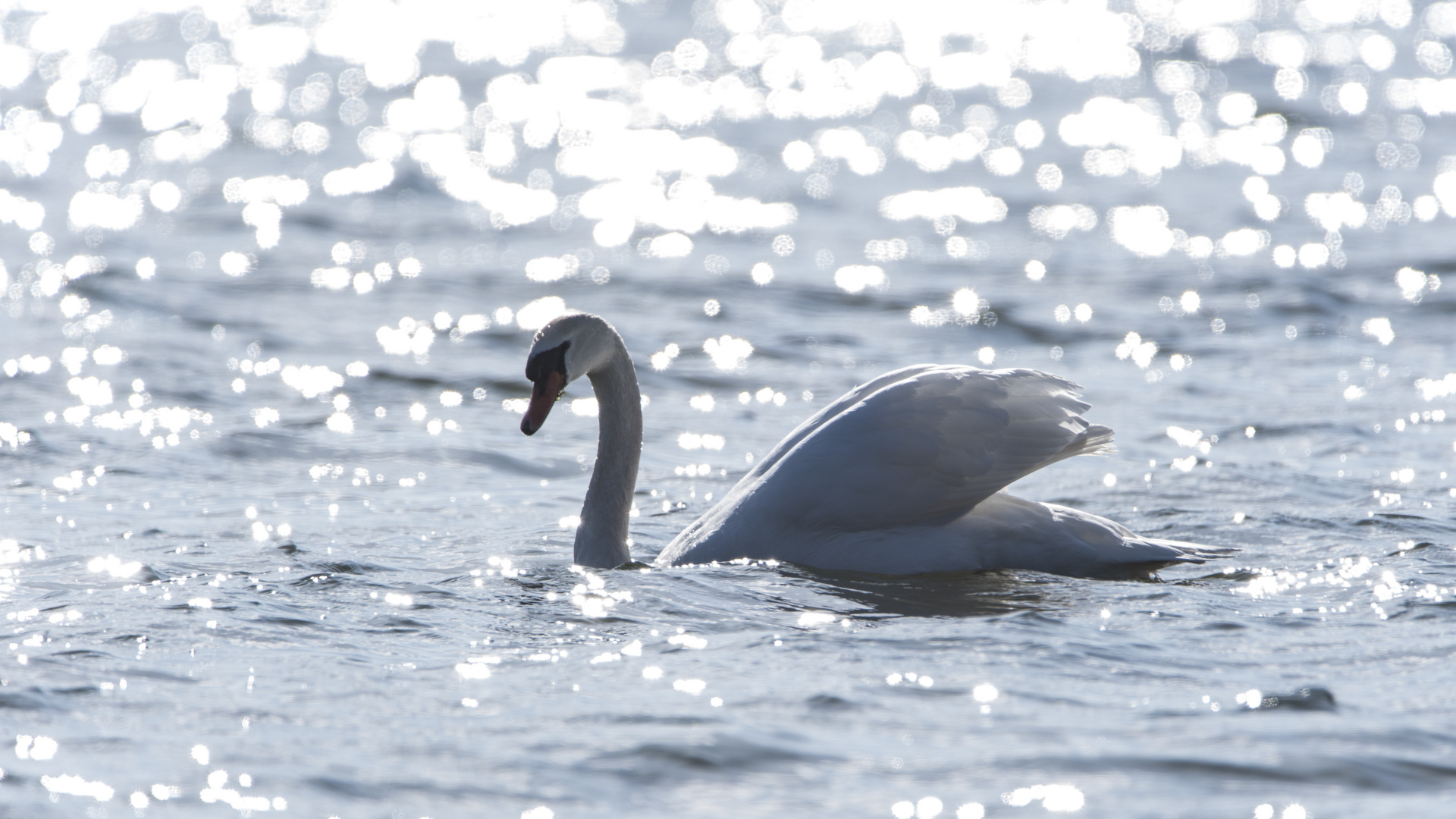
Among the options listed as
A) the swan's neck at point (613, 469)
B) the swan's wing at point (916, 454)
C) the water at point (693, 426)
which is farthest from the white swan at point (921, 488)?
the swan's neck at point (613, 469)

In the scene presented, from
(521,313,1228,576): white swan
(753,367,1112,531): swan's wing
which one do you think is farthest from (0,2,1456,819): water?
(753,367,1112,531): swan's wing

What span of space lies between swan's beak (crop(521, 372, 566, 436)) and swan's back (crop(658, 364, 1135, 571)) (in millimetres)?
761

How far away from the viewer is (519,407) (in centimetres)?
1082

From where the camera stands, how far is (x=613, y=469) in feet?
23.7

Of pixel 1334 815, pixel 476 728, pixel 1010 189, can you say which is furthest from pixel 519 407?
pixel 1010 189

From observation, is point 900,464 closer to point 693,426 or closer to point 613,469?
point 613,469

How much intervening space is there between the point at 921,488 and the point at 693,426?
3.86m

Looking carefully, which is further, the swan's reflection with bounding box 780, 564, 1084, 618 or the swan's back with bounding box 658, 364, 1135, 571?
the swan's back with bounding box 658, 364, 1135, 571

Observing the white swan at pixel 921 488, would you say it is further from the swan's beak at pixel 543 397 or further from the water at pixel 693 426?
the water at pixel 693 426

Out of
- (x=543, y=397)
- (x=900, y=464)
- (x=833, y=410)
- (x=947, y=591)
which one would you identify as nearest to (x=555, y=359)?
(x=543, y=397)

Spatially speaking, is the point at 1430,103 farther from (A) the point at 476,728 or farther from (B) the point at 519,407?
(A) the point at 476,728

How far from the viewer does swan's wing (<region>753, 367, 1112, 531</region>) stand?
649 centimetres

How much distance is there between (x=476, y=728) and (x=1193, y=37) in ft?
85.3

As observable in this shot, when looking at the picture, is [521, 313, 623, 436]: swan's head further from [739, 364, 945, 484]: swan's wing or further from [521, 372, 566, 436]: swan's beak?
[739, 364, 945, 484]: swan's wing
